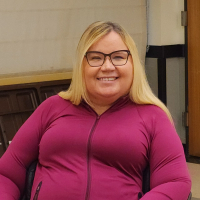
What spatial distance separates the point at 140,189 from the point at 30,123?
538mm

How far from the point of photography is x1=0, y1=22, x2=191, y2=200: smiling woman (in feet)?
5.13

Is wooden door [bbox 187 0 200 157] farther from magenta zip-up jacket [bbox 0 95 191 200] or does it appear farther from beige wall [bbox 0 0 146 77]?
magenta zip-up jacket [bbox 0 95 191 200]

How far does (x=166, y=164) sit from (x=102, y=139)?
0.88 ft

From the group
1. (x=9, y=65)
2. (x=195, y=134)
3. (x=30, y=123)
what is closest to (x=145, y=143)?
(x=30, y=123)

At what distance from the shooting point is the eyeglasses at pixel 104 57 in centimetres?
171

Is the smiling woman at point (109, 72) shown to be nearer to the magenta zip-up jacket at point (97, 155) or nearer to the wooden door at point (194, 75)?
the magenta zip-up jacket at point (97, 155)

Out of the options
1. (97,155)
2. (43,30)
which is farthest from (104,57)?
(43,30)

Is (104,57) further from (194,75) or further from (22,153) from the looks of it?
(194,75)

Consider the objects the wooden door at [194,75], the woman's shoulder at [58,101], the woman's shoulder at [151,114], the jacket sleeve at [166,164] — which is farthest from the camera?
the wooden door at [194,75]

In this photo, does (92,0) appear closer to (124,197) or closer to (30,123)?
(30,123)

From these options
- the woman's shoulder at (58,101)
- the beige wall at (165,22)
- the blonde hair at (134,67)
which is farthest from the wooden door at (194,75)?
the woman's shoulder at (58,101)

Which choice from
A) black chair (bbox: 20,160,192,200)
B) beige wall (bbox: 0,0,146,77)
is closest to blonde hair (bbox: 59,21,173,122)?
black chair (bbox: 20,160,192,200)

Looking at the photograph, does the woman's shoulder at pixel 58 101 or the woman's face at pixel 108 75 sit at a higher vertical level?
the woman's face at pixel 108 75

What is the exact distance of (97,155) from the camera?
1.62 m
